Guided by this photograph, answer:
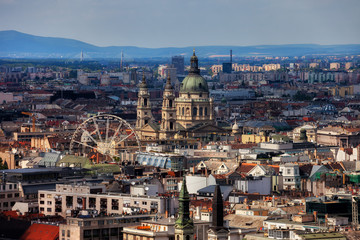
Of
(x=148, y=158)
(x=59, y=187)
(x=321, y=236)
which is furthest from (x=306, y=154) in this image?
(x=321, y=236)

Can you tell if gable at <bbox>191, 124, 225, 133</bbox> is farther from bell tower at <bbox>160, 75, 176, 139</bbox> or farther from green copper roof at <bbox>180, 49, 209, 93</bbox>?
green copper roof at <bbox>180, 49, 209, 93</bbox>

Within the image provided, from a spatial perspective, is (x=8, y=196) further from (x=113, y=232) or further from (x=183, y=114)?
(x=183, y=114)

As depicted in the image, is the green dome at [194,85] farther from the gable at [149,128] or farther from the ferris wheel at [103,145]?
the ferris wheel at [103,145]

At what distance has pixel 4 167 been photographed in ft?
329

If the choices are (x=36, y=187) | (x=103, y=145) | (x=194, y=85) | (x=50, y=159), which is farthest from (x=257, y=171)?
(x=194, y=85)

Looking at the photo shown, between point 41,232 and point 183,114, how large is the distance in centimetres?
8473

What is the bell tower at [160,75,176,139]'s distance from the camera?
134 m

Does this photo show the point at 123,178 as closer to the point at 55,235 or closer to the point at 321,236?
the point at 55,235

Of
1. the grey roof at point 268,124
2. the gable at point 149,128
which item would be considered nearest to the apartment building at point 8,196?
the gable at point 149,128

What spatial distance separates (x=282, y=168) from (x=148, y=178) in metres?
10.8

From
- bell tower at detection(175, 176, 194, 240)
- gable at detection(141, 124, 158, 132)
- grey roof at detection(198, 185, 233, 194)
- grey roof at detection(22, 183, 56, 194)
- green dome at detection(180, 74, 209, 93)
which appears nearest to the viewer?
bell tower at detection(175, 176, 194, 240)

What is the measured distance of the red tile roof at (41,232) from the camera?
58.7m

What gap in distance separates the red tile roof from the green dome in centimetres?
8527

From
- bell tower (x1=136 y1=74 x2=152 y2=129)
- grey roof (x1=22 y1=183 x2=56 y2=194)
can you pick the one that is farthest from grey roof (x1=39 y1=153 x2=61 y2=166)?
bell tower (x1=136 y1=74 x2=152 y2=129)
